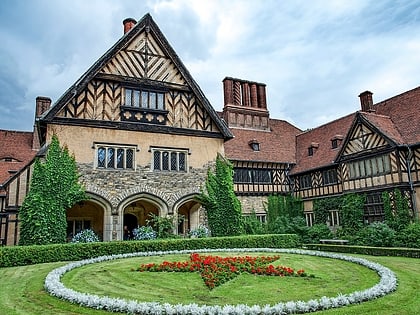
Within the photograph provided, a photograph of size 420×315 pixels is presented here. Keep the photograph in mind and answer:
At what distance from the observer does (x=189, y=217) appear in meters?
20.8

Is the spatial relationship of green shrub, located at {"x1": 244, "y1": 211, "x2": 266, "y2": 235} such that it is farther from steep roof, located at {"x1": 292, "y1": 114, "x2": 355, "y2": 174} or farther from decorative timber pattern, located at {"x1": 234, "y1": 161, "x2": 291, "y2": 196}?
steep roof, located at {"x1": 292, "y1": 114, "x2": 355, "y2": 174}

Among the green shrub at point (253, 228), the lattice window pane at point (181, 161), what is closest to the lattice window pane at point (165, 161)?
the lattice window pane at point (181, 161)

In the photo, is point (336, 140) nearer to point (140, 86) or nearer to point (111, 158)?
point (140, 86)

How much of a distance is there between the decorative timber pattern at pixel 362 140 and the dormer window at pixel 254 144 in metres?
6.62

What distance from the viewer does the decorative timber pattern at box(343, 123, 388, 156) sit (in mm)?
21812

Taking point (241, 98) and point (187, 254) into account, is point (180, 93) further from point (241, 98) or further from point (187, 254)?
point (241, 98)

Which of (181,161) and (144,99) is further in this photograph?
(181,161)

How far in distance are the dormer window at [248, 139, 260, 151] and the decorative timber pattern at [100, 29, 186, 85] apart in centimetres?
997

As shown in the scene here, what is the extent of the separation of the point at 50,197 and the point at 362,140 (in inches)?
723

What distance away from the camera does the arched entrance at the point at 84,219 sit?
1952 cm

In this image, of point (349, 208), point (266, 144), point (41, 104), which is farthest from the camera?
point (266, 144)

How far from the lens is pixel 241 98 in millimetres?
31859

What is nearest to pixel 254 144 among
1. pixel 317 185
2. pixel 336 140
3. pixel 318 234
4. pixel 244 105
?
pixel 244 105

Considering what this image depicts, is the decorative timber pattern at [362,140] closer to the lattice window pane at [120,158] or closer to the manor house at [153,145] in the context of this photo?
the manor house at [153,145]
